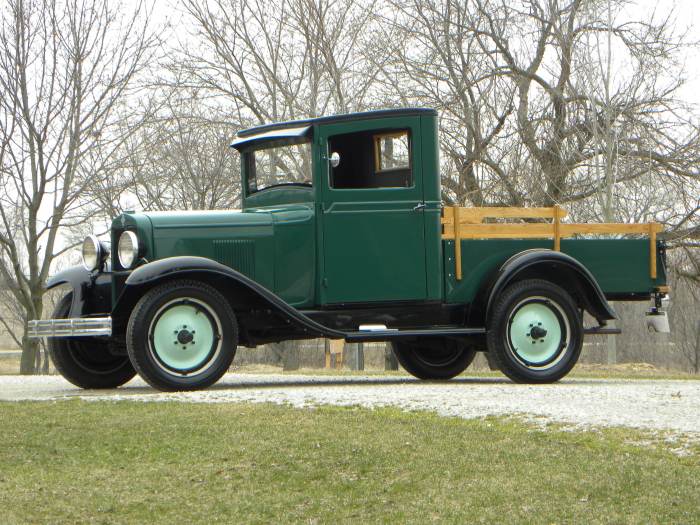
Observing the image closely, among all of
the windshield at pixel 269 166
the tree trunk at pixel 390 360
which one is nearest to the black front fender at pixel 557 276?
the windshield at pixel 269 166

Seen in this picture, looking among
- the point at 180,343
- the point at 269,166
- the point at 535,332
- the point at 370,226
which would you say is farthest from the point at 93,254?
the point at 535,332

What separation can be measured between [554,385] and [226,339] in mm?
2981

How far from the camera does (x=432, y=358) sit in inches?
465

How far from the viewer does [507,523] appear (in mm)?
5254

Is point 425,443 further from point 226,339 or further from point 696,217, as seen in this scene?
point 696,217

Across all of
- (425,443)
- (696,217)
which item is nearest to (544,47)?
(696,217)

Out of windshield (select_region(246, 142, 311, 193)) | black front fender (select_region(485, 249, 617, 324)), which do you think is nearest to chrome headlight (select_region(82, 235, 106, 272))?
windshield (select_region(246, 142, 311, 193))

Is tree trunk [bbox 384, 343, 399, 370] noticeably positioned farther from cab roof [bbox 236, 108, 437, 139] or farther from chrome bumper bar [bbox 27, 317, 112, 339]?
chrome bumper bar [bbox 27, 317, 112, 339]

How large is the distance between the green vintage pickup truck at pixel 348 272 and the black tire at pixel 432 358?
1278 mm

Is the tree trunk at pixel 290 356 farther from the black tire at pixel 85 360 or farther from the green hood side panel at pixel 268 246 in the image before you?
the green hood side panel at pixel 268 246

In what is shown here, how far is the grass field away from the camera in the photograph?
18.1 ft

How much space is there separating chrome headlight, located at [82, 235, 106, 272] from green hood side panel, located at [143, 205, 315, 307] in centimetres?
66

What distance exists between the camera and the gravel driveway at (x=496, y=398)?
734cm

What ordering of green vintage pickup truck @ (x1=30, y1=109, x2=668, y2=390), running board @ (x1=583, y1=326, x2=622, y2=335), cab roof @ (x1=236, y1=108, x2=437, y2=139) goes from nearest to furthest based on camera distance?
green vintage pickup truck @ (x1=30, y1=109, x2=668, y2=390), cab roof @ (x1=236, y1=108, x2=437, y2=139), running board @ (x1=583, y1=326, x2=622, y2=335)
